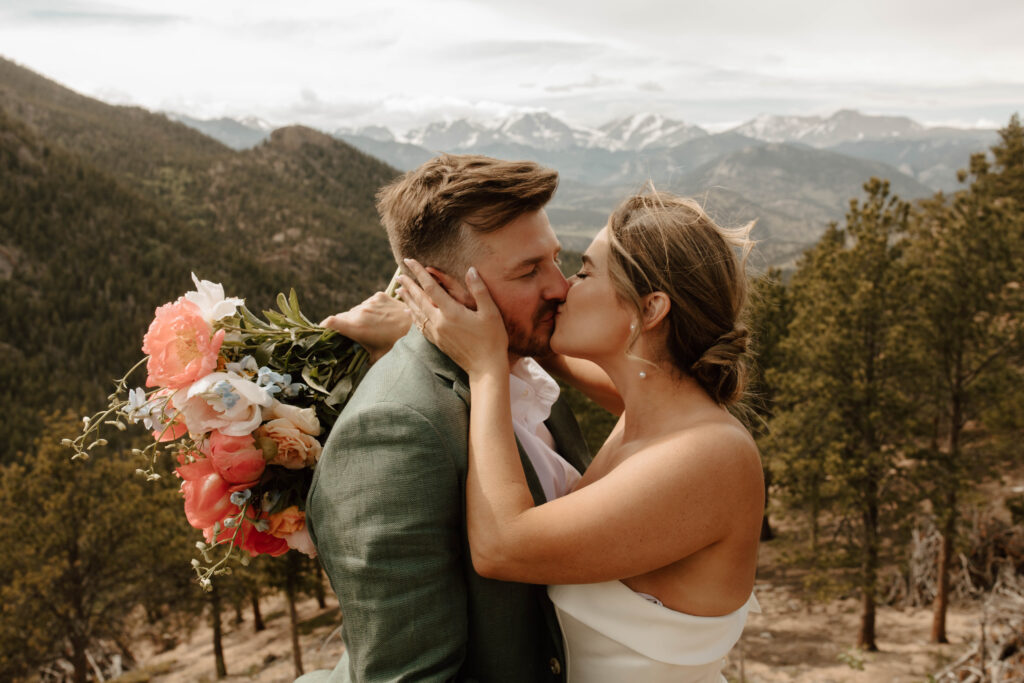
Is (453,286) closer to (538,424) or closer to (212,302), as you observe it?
(538,424)

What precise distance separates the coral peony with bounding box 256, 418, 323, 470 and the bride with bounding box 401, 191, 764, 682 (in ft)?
2.36

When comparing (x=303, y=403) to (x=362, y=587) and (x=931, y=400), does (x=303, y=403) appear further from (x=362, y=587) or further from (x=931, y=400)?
(x=931, y=400)

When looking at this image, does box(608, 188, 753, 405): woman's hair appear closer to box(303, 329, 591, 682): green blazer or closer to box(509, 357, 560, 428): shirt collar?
box(509, 357, 560, 428): shirt collar

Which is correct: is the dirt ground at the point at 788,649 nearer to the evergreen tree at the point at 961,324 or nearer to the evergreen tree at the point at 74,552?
the evergreen tree at the point at 961,324

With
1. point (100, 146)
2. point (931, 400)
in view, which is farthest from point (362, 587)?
point (100, 146)

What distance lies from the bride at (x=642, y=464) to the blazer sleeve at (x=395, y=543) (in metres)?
0.16

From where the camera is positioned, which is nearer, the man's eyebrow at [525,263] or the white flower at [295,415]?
the white flower at [295,415]

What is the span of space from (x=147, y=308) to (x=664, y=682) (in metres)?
104

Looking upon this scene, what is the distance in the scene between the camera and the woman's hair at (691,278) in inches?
124

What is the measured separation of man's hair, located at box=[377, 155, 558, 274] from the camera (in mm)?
3086

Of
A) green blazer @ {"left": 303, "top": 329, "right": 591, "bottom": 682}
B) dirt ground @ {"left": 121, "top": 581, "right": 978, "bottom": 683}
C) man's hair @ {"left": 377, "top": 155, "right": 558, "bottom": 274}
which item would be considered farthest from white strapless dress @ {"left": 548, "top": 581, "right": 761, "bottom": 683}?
dirt ground @ {"left": 121, "top": 581, "right": 978, "bottom": 683}

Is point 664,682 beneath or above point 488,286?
beneath

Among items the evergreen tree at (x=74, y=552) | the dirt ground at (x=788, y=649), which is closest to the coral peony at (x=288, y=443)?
the dirt ground at (x=788, y=649)

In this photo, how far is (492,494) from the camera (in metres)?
2.66
